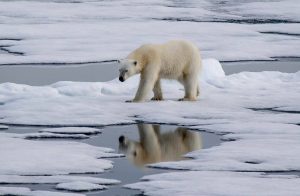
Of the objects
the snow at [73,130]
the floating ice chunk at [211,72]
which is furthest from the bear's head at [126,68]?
the floating ice chunk at [211,72]

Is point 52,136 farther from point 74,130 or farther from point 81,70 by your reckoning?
point 81,70

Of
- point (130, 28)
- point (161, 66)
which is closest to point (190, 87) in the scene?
point (161, 66)

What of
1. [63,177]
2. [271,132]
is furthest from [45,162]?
[271,132]

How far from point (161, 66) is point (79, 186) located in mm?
4652

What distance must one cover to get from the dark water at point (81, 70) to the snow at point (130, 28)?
460 mm

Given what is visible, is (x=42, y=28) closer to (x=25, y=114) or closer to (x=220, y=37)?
(x=220, y=37)

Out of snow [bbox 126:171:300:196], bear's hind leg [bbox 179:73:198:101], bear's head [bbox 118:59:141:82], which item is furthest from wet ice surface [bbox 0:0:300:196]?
bear's head [bbox 118:59:141:82]

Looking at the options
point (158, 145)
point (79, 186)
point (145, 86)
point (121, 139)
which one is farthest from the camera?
point (145, 86)

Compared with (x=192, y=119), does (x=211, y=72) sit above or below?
above

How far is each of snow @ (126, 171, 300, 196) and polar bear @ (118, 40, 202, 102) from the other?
12.5ft

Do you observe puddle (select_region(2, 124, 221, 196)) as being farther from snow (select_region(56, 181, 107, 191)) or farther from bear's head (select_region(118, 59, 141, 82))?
bear's head (select_region(118, 59, 141, 82))

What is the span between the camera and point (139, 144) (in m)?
8.80

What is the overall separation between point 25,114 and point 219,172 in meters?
3.41

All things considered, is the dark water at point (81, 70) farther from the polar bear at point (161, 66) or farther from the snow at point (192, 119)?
the polar bear at point (161, 66)
